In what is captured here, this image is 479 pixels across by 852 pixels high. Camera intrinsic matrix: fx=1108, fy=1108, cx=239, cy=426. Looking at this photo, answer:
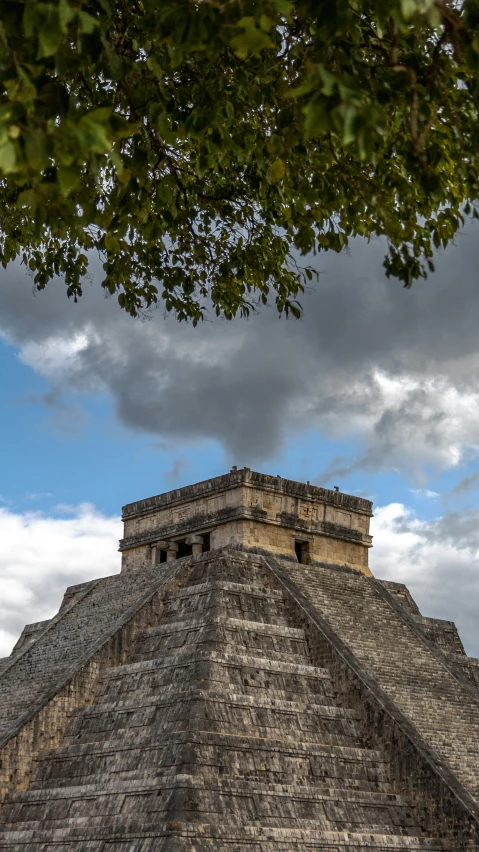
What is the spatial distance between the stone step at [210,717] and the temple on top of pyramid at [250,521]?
493cm

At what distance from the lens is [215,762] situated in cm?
1452

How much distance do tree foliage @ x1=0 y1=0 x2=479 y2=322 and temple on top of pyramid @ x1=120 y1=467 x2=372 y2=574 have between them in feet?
32.3

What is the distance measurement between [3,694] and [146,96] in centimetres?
1361

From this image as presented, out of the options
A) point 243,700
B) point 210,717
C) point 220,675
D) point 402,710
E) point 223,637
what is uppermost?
point 223,637

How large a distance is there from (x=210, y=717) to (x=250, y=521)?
6.31 m

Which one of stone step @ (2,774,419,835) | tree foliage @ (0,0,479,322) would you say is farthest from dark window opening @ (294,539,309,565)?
tree foliage @ (0,0,479,322)

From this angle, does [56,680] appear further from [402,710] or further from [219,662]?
[402,710]

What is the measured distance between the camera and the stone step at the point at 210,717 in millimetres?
15352

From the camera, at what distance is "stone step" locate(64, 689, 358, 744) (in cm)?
1535

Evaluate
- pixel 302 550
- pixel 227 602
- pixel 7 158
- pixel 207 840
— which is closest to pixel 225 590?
pixel 227 602

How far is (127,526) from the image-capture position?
23.7 meters

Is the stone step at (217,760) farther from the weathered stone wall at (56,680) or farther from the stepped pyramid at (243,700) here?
the weathered stone wall at (56,680)

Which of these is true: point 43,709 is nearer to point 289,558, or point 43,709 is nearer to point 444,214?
point 289,558

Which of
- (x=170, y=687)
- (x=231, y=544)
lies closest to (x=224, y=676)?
(x=170, y=687)
